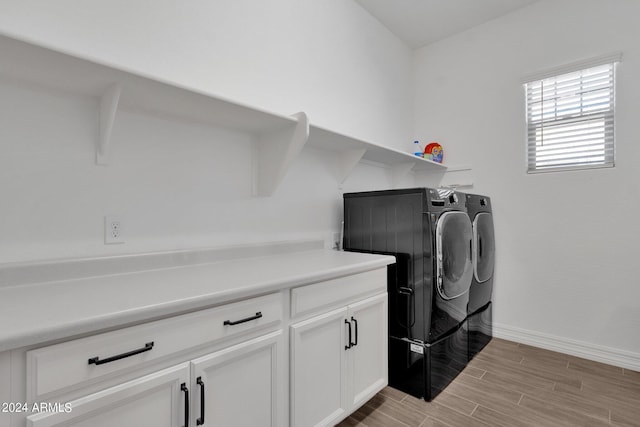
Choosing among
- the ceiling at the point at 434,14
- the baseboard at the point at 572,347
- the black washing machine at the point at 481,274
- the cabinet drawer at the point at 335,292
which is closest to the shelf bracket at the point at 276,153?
the cabinet drawer at the point at 335,292

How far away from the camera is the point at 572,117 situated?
8.20ft

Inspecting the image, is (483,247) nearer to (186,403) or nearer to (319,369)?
(319,369)

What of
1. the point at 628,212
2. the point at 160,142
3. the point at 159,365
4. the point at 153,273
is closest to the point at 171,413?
the point at 159,365

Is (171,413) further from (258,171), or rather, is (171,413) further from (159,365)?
(258,171)

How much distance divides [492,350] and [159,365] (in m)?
2.52

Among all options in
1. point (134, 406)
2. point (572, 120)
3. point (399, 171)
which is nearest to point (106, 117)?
point (134, 406)

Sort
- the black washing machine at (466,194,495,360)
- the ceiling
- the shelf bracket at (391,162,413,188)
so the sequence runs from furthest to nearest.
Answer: the shelf bracket at (391,162,413,188) → the ceiling → the black washing machine at (466,194,495,360)

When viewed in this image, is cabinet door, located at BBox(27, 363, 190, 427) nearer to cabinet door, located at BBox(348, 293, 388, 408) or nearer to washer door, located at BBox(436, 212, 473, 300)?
cabinet door, located at BBox(348, 293, 388, 408)

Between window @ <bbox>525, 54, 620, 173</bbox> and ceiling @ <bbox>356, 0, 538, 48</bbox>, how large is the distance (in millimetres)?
706

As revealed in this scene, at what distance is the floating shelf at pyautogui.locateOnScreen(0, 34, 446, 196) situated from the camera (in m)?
0.99

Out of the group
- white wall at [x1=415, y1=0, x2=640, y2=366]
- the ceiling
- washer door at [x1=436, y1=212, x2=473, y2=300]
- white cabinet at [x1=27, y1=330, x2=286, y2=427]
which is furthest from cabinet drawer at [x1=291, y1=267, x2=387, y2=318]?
the ceiling

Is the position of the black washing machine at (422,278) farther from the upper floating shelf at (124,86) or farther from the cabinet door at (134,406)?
the cabinet door at (134,406)

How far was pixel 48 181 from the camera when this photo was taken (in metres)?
1.17

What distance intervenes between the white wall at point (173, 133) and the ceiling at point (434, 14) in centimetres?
37
